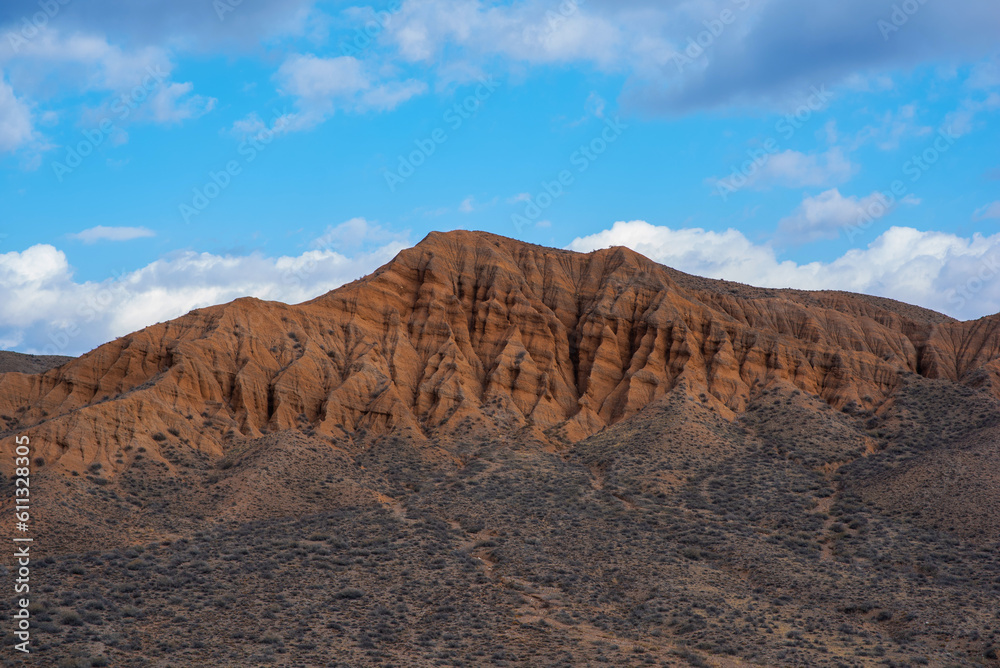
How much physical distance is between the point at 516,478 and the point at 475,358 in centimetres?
1444

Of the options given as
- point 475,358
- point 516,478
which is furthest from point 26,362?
point 516,478

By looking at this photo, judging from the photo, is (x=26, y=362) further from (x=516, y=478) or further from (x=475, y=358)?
(x=516, y=478)

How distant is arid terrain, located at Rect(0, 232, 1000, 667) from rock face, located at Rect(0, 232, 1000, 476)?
0.74 ft

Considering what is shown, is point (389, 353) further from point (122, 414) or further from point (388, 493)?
point (122, 414)

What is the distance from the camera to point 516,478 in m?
51.0

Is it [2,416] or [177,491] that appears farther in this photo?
[2,416]

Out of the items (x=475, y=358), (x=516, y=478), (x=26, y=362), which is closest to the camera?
(x=516, y=478)

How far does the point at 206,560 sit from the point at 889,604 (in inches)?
1207

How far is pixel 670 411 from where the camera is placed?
57.7 metres

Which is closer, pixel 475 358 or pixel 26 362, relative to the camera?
pixel 475 358

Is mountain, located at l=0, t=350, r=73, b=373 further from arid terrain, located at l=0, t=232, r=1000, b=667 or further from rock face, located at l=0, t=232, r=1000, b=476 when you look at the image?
rock face, located at l=0, t=232, r=1000, b=476

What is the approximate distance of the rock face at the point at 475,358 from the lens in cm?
5381

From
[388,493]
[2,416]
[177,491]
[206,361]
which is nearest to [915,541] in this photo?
[388,493]

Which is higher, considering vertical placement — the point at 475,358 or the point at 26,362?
the point at 26,362
